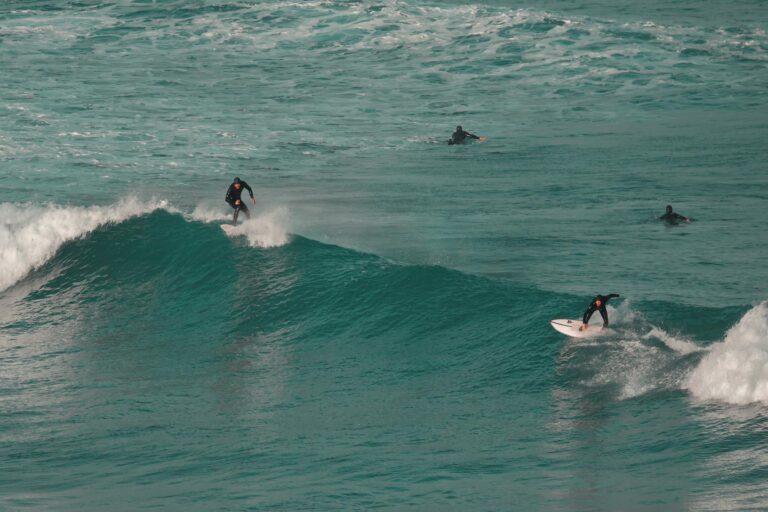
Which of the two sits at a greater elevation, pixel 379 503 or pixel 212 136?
pixel 212 136

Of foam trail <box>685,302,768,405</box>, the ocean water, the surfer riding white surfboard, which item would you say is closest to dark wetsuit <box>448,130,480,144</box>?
the ocean water

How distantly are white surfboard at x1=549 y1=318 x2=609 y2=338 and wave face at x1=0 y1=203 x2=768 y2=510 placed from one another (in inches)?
7.0

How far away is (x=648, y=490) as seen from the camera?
50.0ft

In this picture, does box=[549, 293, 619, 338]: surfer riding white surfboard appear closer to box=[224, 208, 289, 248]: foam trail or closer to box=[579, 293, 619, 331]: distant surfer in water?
box=[579, 293, 619, 331]: distant surfer in water

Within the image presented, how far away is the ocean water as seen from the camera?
55.1 feet

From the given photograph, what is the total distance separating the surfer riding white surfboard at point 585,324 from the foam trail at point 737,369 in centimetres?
195

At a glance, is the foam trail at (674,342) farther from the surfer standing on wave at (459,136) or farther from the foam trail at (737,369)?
the surfer standing on wave at (459,136)

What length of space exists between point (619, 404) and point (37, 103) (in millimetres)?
32679

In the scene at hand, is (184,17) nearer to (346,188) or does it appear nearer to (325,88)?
(325,88)

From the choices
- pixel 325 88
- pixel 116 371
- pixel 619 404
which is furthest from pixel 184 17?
pixel 619 404

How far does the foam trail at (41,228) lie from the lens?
28.5 m

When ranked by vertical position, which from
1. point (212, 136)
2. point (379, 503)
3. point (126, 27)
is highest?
point (126, 27)

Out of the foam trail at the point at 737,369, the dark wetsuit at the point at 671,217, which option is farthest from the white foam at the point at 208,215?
the foam trail at the point at 737,369

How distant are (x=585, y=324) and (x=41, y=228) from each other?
1462 cm
